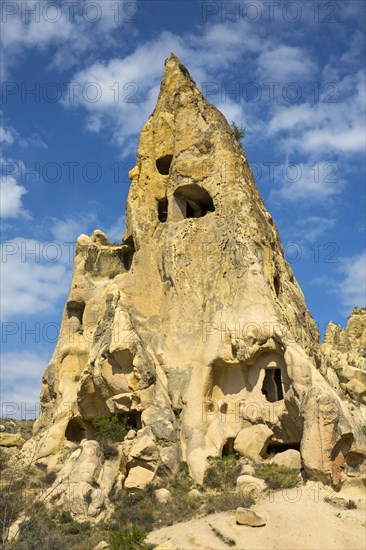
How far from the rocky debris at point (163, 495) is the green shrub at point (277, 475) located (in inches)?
105

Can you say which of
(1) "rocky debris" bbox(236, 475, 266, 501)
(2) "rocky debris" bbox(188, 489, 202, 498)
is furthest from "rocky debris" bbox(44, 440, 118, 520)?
(1) "rocky debris" bbox(236, 475, 266, 501)

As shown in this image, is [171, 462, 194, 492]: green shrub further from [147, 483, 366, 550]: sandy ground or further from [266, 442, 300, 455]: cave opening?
[266, 442, 300, 455]: cave opening

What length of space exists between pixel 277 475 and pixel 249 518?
9.53 feet

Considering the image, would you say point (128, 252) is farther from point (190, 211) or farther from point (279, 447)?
point (279, 447)

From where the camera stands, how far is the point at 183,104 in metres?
25.3

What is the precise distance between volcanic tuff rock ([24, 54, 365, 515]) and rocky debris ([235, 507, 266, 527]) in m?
2.73

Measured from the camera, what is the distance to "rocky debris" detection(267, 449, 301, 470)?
1647 centimetres

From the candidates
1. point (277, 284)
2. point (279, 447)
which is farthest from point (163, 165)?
point (279, 447)

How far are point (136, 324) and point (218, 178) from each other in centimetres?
676

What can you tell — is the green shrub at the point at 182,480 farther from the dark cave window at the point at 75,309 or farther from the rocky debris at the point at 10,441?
the rocky debris at the point at 10,441

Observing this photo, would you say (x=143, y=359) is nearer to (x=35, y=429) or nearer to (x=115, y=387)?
(x=115, y=387)

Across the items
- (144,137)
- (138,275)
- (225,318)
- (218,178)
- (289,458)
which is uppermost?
(144,137)

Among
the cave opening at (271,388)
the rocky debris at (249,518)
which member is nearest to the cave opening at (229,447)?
the cave opening at (271,388)

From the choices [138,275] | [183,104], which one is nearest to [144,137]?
[183,104]
